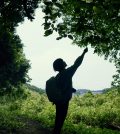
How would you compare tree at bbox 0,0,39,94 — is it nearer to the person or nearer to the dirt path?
the dirt path

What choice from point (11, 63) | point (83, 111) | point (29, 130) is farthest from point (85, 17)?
point (11, 63)

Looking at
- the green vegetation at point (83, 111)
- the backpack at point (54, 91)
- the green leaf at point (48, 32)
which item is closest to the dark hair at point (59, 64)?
the backpack at point (54, 91)

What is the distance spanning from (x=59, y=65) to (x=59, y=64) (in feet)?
0.08

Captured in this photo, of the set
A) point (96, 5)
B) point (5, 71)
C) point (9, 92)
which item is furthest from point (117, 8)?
point (9, 92)

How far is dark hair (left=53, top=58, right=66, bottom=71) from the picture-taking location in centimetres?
941

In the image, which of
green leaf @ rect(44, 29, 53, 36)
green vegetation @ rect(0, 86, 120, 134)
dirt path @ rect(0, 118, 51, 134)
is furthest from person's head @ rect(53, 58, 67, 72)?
green vegetation @ rect(0, 86, 120, 134)

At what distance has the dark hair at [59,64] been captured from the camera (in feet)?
30.9

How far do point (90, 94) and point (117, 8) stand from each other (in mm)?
41131

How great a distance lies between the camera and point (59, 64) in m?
9.40

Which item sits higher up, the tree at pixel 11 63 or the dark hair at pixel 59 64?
the tree at pixel 11 63

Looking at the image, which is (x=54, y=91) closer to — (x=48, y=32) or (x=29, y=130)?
(x=48, y=32)

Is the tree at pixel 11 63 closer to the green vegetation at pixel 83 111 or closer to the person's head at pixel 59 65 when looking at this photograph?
the green vegetation at pixel 83 111

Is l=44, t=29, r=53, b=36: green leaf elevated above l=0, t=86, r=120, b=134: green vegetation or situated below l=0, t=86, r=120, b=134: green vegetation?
below

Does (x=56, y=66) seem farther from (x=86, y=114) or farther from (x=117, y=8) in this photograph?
→ (x=86, y=114)
